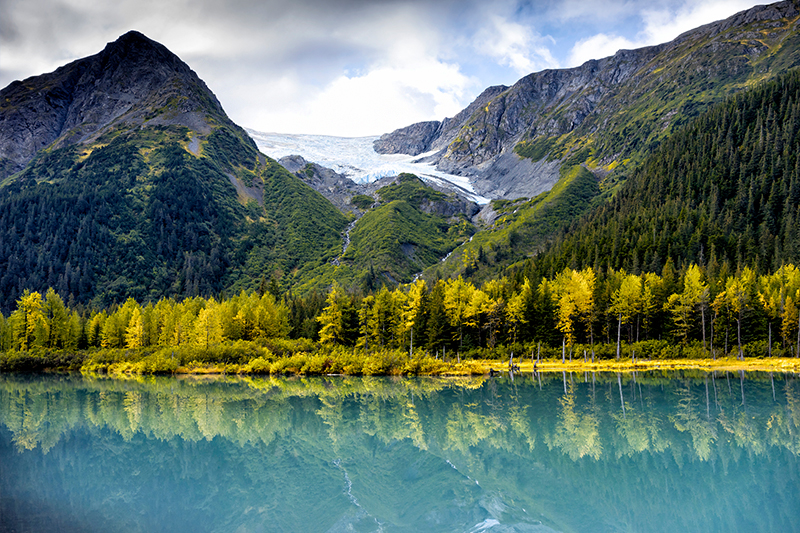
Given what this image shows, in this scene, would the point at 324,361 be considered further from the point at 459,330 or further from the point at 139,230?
the point at 139,230

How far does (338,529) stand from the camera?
49.8ft

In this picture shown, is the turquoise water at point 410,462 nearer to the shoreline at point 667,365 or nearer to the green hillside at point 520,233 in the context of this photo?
the shoreline at point 667,365

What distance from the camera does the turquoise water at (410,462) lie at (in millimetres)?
15703

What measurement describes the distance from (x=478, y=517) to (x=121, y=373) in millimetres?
62366

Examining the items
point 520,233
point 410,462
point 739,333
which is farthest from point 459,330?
point 520,233

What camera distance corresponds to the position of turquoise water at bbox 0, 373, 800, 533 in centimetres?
1570

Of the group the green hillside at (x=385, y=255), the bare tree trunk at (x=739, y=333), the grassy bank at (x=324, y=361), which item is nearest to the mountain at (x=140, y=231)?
the green hillside at (x=385, y=255)

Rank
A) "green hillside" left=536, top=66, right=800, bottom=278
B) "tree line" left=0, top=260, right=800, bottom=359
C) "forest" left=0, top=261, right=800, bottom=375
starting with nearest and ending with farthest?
1. "forest" left=0, top=261, right=800, bottom=375
2. "tree line" left=0, top=260, right=800, bottom=359
3. "green hillside" left=536, top=66, right=800, bottom=278

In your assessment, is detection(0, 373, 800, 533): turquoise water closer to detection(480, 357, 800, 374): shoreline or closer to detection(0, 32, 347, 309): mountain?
detection(480, 357, 800, 374): shoreline

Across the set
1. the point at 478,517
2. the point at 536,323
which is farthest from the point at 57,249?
the point at 478,517

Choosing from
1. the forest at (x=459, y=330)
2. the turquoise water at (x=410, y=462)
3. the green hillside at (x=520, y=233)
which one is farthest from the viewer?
the green hillside at (x=520, y=233)

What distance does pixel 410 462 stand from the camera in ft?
73.6

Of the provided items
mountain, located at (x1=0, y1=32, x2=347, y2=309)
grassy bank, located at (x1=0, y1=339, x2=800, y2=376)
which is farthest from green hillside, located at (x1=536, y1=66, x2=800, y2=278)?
mountain, located at (x1=0, y1=32, x2=347, y2=309)

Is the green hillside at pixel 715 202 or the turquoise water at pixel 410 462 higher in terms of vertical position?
the green hillside at pixel 715 202
